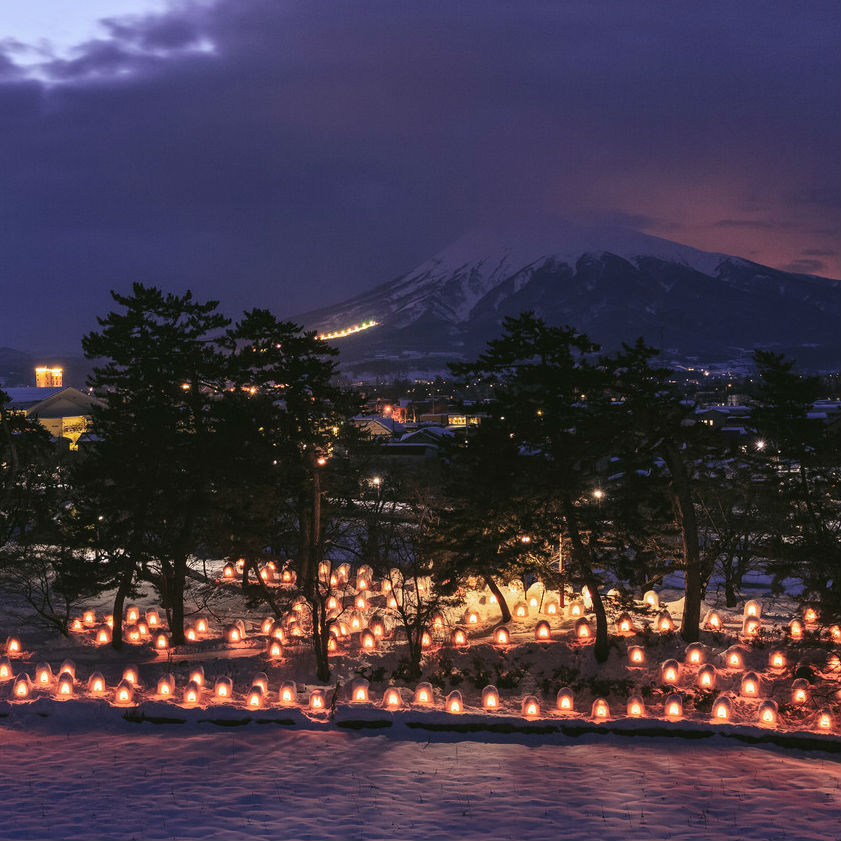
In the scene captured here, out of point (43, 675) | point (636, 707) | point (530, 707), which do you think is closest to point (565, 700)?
point (530, 707)

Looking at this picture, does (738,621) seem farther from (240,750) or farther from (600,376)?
(240,750)

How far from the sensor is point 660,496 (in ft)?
51.0

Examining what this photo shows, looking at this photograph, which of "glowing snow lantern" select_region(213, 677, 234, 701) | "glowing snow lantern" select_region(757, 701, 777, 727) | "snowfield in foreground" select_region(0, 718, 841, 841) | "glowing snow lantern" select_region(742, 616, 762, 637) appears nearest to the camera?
"snowfield in foreground" select_region(0, 718, 841, 841)

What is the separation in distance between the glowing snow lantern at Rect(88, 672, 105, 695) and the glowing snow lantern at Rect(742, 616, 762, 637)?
13.1 m

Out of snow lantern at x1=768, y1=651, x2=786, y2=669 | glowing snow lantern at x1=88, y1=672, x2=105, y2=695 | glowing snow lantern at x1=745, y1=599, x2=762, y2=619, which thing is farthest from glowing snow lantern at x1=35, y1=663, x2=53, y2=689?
glowing snow lantern at x1=745, y1=599, x2=762, y2=619

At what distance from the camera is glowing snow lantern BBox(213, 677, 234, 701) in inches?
583

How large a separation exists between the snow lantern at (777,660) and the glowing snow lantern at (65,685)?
13.3m

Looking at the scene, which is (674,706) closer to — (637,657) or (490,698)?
(637,657)

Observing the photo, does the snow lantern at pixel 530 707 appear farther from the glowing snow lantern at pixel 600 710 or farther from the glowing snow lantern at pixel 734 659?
the glowing snow lantern at pixel 734 659

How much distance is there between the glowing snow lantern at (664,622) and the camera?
1705 centimetres

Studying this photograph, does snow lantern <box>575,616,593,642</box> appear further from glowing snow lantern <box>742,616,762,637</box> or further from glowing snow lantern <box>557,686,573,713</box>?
glowing snow lantern <box>742,616,762,637</box>

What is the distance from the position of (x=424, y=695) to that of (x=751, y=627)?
744 centimetres

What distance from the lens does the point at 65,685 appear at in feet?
47.9

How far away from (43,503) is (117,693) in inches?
285
